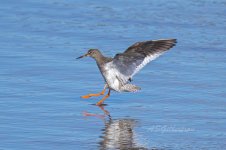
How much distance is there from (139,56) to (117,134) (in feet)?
6.87

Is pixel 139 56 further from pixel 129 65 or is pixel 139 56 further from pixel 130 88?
pixel 130 88

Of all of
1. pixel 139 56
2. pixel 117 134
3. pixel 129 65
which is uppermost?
pixel 139 56

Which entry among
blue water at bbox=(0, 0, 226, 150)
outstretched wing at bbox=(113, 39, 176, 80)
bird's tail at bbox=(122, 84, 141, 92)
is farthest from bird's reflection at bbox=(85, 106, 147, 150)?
outstretched wing at bbox=(113, 39, 176, 80)

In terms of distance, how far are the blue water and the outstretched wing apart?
442 millimetres

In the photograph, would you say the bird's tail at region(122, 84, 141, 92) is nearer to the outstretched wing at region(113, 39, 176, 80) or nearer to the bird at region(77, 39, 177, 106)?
the bird at region(77, 39, 177, 106)

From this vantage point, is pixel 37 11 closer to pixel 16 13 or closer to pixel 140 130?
pixel 16 13

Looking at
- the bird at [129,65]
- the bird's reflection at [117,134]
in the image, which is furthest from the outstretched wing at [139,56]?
the bird's reflection at [117,134]

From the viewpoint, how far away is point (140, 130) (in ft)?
31.8

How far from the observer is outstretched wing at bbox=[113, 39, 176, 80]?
11.2 m

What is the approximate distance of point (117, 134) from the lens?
946 centimetres

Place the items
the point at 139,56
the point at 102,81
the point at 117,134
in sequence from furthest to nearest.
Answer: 1. the point at 102,81
2. the point at 139,56
3. the point at 117,134

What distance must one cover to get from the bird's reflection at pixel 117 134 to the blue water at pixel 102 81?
1 centimetres

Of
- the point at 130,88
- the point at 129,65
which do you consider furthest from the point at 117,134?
the point at 129,65

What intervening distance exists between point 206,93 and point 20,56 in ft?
11.6
